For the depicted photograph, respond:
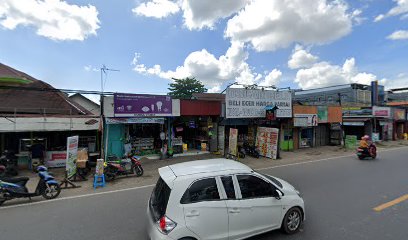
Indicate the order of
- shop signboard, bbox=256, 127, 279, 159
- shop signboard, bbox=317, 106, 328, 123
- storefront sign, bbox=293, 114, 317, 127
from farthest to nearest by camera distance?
shop signboard, bbox=317, 106, 328, 123 < storefront sign, bbox=293, 114, 317, 127 < shop signboard, bbox=256, 127, 279, 159

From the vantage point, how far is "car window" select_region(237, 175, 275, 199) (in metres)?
4.26

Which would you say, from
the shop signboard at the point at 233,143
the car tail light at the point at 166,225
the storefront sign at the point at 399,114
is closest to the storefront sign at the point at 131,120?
the shop signboard at the point at 233,143

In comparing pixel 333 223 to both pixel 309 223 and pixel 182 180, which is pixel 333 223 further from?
pixel 182 180

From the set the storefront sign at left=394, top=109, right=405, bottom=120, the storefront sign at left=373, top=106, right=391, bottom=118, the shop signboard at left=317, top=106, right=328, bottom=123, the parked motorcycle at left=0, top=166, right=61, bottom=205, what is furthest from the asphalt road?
the storefront sign at left=394, top=109, right=405, bottom=120

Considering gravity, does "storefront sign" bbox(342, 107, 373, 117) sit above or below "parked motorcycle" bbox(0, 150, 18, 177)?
above

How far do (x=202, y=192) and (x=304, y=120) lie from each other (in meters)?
16.8

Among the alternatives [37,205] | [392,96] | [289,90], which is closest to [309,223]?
[37,205]

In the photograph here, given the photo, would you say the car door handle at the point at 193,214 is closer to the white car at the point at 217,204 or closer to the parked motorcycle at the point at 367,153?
the white car at the point at 217,204

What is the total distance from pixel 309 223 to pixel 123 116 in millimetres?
10295

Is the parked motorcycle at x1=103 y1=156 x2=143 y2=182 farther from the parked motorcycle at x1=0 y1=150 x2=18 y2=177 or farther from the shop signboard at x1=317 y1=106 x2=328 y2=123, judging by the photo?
the shop signboard at x1=317 y1=106 x2=328 y2=123

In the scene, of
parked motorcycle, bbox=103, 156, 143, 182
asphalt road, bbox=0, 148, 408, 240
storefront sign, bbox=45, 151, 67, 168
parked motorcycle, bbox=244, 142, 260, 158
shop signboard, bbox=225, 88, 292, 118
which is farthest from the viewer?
parked motorcycle, bbox=244, 142, 260, 158

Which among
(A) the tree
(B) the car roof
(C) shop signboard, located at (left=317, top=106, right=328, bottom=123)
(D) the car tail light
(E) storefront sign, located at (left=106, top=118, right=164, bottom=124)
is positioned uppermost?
(A) the tree

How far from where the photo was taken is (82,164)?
31.8 ft

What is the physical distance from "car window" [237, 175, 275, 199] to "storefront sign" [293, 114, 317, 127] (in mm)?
14768
